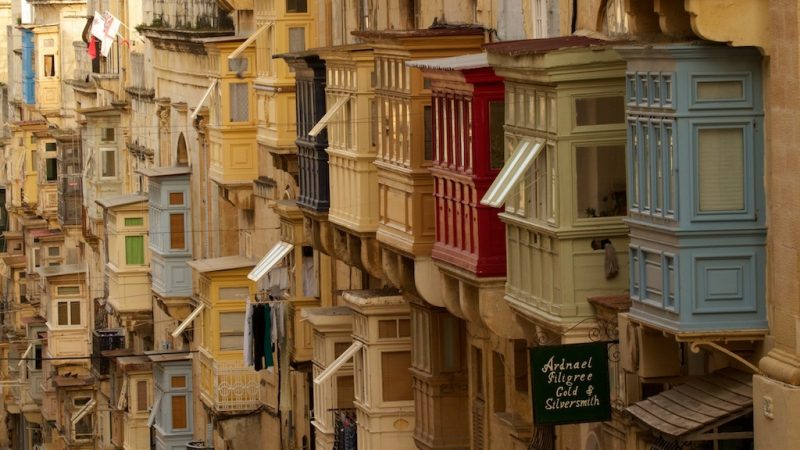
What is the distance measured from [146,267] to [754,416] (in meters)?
42.1

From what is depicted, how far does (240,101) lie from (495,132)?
72.3ft

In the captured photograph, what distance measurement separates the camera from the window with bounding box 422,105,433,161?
3762 cm

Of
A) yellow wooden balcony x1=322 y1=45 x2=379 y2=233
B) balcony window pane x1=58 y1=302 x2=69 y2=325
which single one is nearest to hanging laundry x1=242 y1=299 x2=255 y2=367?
yellow wooden balcony x1=322 y1=45 x2=379 y2=233

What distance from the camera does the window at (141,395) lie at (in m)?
67.2

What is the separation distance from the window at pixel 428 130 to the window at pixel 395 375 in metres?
5.29

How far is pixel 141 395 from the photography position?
67.3m

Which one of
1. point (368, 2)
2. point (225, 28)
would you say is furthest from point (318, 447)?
point (225, 28)

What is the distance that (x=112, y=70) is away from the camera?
246 ft

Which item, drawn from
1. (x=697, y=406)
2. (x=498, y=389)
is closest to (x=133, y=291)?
(x=498, y=389)

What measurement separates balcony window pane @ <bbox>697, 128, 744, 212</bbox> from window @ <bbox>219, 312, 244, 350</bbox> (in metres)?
30.5

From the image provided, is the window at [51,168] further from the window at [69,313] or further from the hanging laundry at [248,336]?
the hanging laundry at [248,336]

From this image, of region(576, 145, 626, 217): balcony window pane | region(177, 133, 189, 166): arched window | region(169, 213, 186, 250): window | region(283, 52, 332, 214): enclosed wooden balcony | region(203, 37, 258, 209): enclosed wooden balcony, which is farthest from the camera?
region(177, 133, 189, 166): arched window

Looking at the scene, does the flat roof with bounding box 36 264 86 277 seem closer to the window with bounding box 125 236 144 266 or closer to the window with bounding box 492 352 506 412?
the window with bounding box 125 236 144 266

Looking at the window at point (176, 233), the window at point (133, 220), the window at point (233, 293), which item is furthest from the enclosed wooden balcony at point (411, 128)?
the window at point (133, 220)
